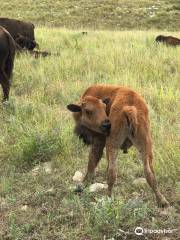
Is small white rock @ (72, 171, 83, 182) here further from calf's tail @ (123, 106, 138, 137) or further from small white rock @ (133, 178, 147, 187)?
calf's tail @ (123, 106, 138, 137)

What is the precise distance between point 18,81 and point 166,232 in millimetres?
6587

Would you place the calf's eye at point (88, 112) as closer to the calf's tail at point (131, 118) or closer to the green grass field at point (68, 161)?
the calf's tail at point (131, 118)

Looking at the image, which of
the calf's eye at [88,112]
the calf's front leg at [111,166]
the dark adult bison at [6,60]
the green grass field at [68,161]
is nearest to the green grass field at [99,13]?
the green grass field at [68,161]

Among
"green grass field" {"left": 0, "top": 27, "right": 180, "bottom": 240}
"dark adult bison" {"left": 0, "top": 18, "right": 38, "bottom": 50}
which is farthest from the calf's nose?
"dark adult bison" {"left": 0, "top": 18, "right": 38, "bottom": 50}

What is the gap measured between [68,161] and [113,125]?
4.72 ft

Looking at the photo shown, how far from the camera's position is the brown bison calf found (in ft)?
15.6

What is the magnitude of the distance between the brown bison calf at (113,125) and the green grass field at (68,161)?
0.35 m

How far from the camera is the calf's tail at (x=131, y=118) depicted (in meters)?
4.69

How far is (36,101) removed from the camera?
8.55 meters

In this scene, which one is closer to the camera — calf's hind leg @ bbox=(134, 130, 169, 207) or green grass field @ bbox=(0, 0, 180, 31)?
calf's hind leg @ bbox=(134, 130, 169, 207)

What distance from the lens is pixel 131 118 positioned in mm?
4699

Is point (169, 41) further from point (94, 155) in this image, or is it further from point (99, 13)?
point (99, 13)

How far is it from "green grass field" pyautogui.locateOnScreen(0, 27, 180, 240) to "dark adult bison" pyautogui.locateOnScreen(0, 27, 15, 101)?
348 mm

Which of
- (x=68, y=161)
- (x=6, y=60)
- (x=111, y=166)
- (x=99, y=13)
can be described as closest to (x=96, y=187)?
(x=111, y=166)
